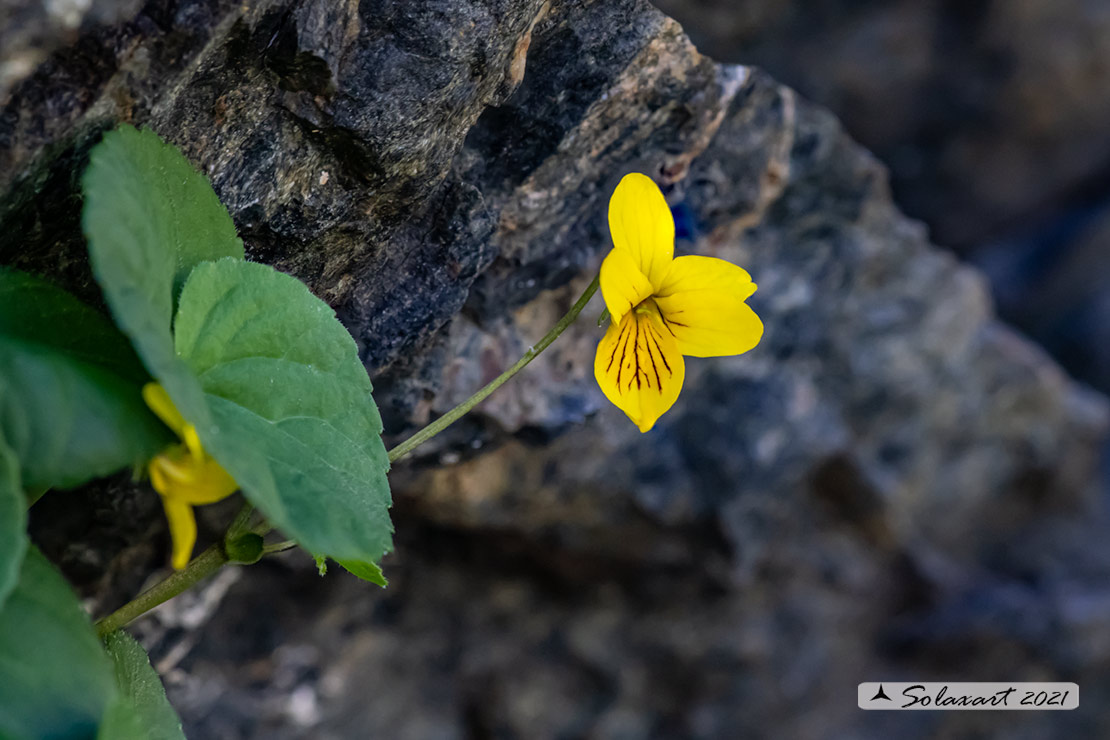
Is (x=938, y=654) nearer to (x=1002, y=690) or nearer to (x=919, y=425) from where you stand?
(x=1002, y=690)

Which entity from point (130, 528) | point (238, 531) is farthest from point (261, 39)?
point (130, 528)

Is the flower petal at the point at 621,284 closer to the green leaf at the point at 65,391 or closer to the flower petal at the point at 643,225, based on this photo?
the flower petal at the point at 643,225

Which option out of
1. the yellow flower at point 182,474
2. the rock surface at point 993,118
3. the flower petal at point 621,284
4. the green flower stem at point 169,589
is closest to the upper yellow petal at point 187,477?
the yellow flower at point 182,474

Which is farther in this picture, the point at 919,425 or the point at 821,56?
the point at 821,56

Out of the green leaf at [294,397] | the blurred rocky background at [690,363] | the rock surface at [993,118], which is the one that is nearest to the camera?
the green leaf at [294,397]

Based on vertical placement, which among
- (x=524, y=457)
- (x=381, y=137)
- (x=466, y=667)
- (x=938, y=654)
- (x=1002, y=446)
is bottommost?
(x=938, y=654)

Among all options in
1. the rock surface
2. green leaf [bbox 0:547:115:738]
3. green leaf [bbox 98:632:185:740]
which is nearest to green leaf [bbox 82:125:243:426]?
green leaf [bbox 0:547:115:738]

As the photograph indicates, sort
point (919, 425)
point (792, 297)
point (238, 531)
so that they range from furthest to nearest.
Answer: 1. point (919, 425)
2. point (792, 297)
3. point (238, 531)
